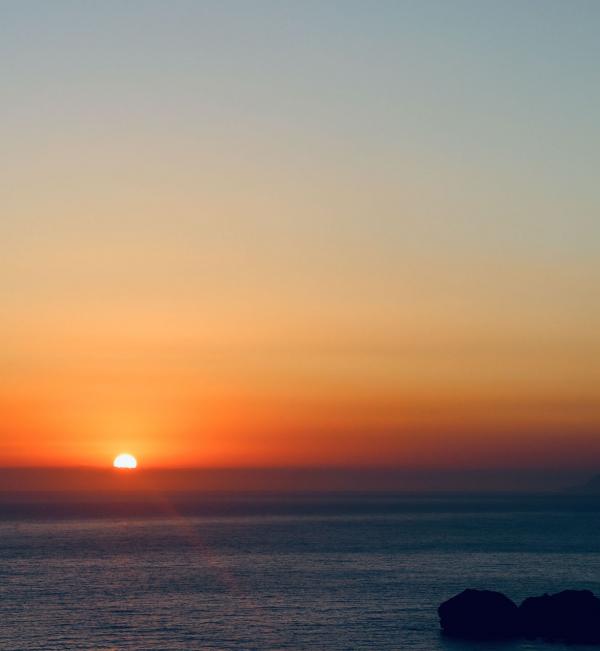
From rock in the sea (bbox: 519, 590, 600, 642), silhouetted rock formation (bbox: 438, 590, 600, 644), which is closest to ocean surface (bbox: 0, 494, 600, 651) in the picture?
silhouetted rock formation (bbox: 438, 590, 600, 644)

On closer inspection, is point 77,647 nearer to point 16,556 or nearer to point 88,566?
point 88,566

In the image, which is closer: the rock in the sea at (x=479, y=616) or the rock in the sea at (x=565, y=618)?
the rock in the sea at (x=565, y=618)

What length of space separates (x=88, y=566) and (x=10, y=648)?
7573cm

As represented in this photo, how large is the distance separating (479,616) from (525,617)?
15.4 feet

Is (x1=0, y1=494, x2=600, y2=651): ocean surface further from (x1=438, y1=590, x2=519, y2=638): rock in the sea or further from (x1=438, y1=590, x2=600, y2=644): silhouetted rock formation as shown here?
(x1=438, y1=590, x2=600, y2=644): silhouetted rock formation

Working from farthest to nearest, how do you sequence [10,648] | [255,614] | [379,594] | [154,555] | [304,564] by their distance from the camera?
1. [154,555]
2. [304,564]
3. [379,594]
4. [255,614]
5. [10,648]

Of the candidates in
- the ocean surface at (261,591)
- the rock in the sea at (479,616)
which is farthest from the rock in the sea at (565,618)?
the ocean surface at (261,591)

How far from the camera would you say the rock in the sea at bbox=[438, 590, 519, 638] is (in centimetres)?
9244

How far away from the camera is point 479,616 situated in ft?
306

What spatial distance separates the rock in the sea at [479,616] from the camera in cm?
9244

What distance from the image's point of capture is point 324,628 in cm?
9869

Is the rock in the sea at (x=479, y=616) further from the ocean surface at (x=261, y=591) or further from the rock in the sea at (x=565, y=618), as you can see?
the ocean surface at (x=261, y=591)

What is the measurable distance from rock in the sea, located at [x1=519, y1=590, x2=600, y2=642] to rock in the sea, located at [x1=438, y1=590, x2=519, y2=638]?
4.74 feet

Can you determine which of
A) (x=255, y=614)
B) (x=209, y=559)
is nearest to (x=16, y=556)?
(x=209, y=559)
